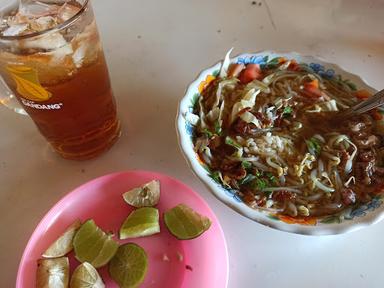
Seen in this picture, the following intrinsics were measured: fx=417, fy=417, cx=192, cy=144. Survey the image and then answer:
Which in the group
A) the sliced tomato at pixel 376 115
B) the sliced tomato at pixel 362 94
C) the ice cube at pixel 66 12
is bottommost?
the sliced tomato at pixel 376 115

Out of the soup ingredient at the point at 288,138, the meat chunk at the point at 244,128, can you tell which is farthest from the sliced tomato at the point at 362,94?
the meat chunk at the point at 244,128

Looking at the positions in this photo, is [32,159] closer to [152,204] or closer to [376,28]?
[152,204]

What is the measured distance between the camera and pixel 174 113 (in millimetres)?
928

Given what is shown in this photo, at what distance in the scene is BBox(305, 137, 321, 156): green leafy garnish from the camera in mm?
803

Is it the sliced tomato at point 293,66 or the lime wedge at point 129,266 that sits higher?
the sliced tomato at point 293,66

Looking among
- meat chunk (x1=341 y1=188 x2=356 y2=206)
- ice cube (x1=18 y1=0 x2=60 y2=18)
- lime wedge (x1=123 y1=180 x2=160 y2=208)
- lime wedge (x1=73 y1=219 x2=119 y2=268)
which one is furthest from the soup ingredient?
ice cube (x1=18 y1=0 x2=60 y2=18)

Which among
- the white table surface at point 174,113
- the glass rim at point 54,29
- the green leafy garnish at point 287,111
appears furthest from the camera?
the green leafy garnish at point 287,111

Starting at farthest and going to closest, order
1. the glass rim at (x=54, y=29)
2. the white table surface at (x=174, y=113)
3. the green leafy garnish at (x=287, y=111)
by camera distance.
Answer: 1. the green leafy garnish at (x=287, y=111)
2. the white table surface at (x=174, y=113)
3. the glass rim at (x=54, y=29)

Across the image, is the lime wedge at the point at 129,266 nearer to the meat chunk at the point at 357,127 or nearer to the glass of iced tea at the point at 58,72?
the glass of iced tea at the point at 58,72

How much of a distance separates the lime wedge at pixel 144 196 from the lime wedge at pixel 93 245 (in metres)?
0.07

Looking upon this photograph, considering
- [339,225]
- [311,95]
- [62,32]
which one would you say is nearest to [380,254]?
[339,225]

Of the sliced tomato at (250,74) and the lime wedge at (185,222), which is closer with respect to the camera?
the lime wedge at (185,222)

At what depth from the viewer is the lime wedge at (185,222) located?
2.30ft

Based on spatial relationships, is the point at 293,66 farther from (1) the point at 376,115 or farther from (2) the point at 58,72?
(2) the point at 58,72
